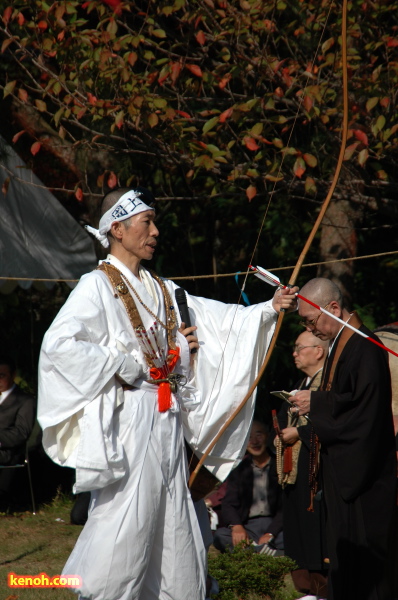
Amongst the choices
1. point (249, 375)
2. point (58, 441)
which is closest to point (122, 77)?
point (249, 375)

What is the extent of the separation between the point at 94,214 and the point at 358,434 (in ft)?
13.1

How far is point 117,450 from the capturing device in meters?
3.65

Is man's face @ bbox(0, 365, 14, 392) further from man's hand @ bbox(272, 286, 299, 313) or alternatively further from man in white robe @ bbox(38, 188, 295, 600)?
man's hand @ bbox(272, 286, 299, 313)

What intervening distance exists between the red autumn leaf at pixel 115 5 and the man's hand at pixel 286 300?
3.04m

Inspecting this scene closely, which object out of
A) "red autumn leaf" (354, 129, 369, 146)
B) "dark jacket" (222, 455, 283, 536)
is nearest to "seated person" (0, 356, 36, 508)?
→ "dark jacket" (222, 455, 283, 536)

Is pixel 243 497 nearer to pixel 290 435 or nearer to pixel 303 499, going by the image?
pixel 303 499

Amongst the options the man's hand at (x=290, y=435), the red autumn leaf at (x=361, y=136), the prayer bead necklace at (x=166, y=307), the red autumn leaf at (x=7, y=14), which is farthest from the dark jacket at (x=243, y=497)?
the red autumn leaf at (x=7, y=14)

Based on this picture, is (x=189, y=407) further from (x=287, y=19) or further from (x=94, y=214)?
(x=287, y=19)

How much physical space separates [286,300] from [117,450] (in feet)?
3.78

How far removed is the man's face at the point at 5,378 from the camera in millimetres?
7441

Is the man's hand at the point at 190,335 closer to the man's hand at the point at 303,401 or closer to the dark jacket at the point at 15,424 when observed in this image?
the man's hand at the point at 303,401

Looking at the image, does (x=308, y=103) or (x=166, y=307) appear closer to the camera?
(x=166, y=307)

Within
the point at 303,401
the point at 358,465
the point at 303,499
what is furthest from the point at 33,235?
the point at 358,465

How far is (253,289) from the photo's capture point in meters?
7.93
